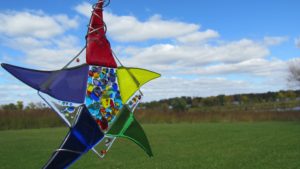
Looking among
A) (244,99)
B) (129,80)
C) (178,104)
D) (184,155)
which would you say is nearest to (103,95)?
(129,80)

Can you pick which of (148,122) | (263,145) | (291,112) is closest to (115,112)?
(263,145)

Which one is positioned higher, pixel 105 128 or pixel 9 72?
pixel 9 72

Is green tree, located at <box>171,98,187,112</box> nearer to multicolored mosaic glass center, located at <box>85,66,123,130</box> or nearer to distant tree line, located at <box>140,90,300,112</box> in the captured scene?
distant tree line, located at <box>140,90,300,112</box>

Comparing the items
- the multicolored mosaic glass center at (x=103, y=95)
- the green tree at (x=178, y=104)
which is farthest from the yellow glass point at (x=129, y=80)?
the green tree at (x=178, y=104)

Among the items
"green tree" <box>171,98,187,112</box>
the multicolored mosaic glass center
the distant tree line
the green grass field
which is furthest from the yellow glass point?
the distant tree line

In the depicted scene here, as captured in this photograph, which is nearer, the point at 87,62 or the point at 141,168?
the point at 87,62

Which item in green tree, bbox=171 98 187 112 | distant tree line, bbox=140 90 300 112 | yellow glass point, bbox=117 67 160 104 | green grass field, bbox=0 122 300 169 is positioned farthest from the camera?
distant tree line, bbox=140 90 300 112

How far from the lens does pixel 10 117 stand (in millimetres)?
23812

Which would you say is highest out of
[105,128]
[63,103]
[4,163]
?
[63,103]

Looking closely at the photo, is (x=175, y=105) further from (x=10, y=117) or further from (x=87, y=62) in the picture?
(x=87, y=62)

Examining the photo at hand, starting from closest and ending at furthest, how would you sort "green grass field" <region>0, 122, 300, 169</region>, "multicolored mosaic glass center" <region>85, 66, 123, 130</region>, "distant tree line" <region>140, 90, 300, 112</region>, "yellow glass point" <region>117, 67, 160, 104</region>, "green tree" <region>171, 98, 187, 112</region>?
"multicolored mosaic glass center" <region>85, 66, 123, 130</region> < "yellow glass point" <region>117, 67, 160, 104</region> < "green grass field" <region>0, 122, 300, 169</region> < "green tree" <region>171, 98, 187, 112</region> < "distant tree line" <region>140, 90, 300, 112</region>

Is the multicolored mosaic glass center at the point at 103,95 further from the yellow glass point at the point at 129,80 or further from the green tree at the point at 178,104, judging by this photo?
the green tree at the point at 178,104

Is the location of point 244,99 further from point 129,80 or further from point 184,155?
point 129,80

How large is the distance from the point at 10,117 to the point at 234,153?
54.0ft
